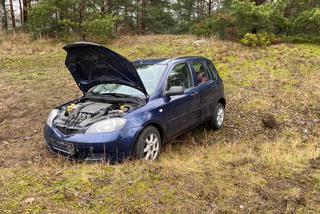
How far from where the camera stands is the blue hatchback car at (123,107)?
170 inches

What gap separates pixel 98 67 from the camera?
5.20 metres

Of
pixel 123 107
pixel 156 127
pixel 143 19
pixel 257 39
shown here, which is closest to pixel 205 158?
pixel 156 127

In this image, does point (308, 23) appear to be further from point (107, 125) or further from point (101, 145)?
point (101, 145)

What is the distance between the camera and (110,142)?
4.24 metres

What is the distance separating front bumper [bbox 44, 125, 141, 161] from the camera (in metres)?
4.25

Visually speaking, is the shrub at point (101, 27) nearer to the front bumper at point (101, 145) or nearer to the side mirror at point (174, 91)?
the side mirror at point (174, 91)

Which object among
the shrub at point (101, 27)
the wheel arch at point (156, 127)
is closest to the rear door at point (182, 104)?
the wheel arch at point (156, 127)

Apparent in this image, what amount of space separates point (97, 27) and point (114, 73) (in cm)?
1074

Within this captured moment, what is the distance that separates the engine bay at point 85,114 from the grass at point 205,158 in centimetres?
53

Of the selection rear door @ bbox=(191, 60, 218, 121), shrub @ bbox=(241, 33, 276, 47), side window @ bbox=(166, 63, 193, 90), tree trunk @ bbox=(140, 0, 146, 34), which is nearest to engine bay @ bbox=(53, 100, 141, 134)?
side window @ bbox=(166, 63, 193, 90)

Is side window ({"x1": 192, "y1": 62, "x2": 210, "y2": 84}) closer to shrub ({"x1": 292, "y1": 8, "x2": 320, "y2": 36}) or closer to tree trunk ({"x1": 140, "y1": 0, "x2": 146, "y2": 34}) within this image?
shrub ({"x1": 292, "y1": 8, "x2": 320, "y2": 36})

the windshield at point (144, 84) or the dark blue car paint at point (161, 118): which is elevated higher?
the windshield at point (144, 84)

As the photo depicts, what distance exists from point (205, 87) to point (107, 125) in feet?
8.65

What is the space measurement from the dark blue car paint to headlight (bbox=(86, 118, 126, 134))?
6cm
